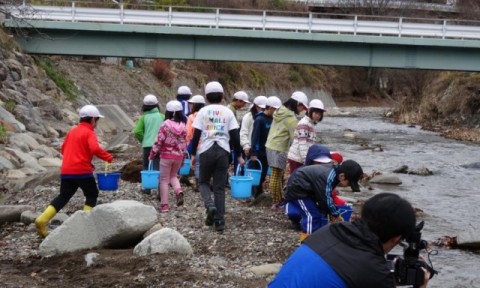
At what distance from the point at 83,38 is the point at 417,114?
2431cm

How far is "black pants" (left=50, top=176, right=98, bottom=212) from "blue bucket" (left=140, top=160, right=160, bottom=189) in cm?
186

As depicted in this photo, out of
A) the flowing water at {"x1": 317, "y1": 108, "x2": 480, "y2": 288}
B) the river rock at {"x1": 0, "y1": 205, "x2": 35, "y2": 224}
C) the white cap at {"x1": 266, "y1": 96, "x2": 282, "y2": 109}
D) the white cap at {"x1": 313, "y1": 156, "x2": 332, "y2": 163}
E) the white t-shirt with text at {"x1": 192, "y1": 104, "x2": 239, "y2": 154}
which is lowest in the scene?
the flowing water at {"x1": 317, "y1": 108, "x2": 480, "y2": 288}

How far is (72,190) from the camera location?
8.06 m

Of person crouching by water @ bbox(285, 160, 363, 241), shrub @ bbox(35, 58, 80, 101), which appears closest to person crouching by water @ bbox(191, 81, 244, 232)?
person crouching by water @ bbox(285, 160, 363, 241)

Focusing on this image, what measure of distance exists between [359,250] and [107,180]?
705 centimetres

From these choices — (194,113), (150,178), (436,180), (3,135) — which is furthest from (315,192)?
(436,180)

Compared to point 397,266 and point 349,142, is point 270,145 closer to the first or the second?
point 397,266

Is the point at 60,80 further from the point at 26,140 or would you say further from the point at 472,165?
the point at 472,165

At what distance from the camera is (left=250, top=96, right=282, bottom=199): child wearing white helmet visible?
32.9 feet

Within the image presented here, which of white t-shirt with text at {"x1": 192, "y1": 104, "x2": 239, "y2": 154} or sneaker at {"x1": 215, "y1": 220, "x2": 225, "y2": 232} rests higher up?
white t-shirt with text at {"x1": 192, "y1": 104, "x2": 239, "y2": 154}

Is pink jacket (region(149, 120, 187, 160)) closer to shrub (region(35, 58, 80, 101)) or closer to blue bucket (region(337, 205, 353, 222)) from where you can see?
blue bucket (region(337, 205, 353, 222))

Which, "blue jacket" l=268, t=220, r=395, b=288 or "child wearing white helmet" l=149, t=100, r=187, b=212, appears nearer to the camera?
"blue jacket" l=268, t=220, r=395, b=288

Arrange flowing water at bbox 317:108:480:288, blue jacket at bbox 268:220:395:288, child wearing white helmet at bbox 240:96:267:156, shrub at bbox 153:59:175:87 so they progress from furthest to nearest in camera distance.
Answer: shrub at bbox 153:59:175:87 → child wearing white helmet at bbox 240:96:267:156 → flowing water at bbox 317:108:480:288 → blue jacket at bbox 268:220:395:288

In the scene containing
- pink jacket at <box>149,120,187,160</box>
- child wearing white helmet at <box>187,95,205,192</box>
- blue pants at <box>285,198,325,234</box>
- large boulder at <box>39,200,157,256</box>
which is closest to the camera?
blue pants at <box>285,198,325,234</box>
